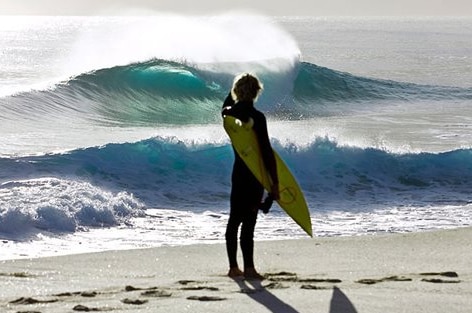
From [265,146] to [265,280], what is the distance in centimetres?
88

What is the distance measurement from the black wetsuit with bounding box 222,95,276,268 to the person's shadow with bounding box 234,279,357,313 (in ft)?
1.33

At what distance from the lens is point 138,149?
13.7 m

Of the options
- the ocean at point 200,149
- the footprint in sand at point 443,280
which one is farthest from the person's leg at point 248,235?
the ocean at point 200,149

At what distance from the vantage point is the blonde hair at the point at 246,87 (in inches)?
254

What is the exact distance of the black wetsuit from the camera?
6531 millimetres

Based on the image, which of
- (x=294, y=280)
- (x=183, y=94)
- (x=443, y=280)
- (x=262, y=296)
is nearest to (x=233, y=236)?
(x=294, y=280)

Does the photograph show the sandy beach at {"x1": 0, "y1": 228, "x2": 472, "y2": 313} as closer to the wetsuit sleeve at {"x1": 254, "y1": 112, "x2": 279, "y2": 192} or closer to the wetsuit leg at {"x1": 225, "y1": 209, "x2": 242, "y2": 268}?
the wetsuit leg at {"x1": 225, "y1": 209, "x2": 242, "y2": 268}

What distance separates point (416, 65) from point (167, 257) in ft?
155

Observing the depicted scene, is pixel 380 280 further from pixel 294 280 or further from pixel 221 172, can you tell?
pixel 221 172

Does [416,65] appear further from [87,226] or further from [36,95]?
[87,226]

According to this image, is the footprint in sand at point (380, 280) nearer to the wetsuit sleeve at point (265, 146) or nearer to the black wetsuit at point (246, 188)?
the black wetsuit at point (246, 188)

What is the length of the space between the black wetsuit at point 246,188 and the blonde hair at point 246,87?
0.17ft

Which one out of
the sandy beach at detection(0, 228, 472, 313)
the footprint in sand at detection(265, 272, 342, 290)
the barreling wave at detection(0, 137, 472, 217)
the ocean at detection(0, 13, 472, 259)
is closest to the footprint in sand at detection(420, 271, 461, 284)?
the sandy beach at detection(0, 228, 472, 313)

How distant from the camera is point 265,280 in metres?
6.53
